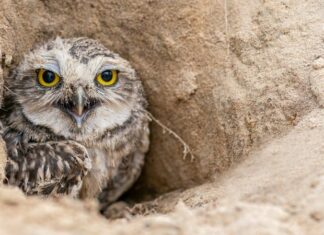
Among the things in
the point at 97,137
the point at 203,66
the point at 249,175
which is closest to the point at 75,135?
the point at 97,137

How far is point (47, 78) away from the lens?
435cm

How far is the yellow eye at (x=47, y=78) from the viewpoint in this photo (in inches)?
170

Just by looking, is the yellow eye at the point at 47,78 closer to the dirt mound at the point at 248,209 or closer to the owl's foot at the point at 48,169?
the owl's foot at the point at 48,169

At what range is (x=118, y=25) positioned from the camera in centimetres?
480

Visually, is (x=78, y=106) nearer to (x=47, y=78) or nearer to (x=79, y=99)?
(x=79, y=99)

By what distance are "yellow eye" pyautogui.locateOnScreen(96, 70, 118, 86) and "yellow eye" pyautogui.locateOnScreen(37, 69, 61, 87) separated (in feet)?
1.02

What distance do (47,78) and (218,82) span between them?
1267 mm

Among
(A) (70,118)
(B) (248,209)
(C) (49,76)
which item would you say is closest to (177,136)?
(A) (70,118)

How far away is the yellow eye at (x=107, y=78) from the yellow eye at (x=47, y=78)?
1.02 ft

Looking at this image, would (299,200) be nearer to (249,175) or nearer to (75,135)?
(249,175)

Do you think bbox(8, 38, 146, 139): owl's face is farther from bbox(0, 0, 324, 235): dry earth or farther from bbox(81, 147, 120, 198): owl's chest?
bbox(0, 0, 324, 235): dry earth

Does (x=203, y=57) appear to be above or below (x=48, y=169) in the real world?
above

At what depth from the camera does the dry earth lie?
3598 mm

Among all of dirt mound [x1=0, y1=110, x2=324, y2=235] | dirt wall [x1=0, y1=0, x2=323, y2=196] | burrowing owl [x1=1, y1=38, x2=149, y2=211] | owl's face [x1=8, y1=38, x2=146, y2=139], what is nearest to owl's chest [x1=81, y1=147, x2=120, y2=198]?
burrowing owl [x1=1, y1=38, x2=149, y2=211]
